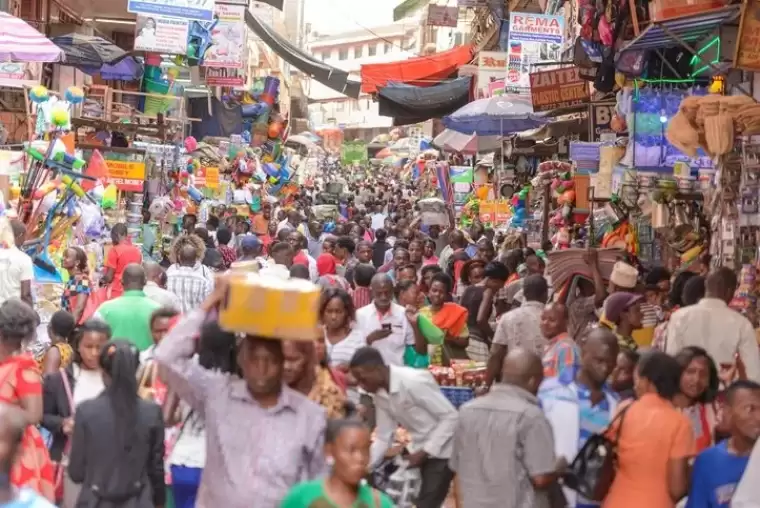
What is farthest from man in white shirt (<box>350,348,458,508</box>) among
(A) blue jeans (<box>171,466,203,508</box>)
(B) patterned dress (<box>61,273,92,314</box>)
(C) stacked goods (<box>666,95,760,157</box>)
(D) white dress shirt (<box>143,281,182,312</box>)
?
(B) patterned dress (<box>61,273,92,314</box>)

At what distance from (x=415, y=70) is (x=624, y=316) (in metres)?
23.8

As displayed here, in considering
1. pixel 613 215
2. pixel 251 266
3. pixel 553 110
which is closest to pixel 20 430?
pixel 251 266

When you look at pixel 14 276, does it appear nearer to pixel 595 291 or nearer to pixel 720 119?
pixel 595 291

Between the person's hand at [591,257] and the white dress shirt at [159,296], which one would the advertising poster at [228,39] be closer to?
the person's hand at [591,257]

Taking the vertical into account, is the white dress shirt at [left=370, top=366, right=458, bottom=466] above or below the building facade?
below

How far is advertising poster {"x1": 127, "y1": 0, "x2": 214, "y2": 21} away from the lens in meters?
22.8

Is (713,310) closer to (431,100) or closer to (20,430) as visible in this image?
(20,430)

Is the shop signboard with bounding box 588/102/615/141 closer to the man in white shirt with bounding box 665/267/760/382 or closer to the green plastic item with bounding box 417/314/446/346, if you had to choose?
the green plastic item with bounding box 417/314/446/346

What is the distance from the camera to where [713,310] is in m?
8.71

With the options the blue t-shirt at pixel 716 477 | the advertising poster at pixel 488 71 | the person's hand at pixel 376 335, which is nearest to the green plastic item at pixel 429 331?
the person's hand at pixel 376 335

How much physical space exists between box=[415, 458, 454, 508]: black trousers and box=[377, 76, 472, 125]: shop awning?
21887mm

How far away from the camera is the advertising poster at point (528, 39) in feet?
74.4

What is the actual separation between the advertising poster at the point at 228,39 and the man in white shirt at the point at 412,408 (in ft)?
77.5

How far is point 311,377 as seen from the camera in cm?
620
